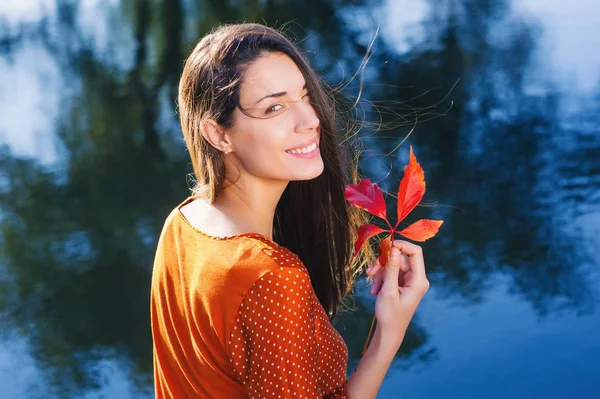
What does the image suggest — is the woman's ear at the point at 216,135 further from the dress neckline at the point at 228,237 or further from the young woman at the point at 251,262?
the dress neckline at the point at 228,237

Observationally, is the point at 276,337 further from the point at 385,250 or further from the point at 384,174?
the point at 384,174

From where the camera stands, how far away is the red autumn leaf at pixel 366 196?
5.21 ft

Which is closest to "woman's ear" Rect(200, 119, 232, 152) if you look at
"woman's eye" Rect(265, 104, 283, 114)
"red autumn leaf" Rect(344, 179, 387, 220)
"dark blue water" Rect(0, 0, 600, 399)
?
"woman's eye" Rect(265, 104, 283, 114)

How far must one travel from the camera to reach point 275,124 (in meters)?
1.62

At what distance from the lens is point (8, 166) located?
5418mm

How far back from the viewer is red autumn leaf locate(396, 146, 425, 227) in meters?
1.54

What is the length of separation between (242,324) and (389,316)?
27 cm

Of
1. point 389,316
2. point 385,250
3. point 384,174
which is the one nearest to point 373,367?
point 389,316

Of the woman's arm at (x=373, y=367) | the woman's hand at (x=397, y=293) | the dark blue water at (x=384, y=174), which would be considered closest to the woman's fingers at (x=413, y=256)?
the woman's hand at (x=397, y=293)

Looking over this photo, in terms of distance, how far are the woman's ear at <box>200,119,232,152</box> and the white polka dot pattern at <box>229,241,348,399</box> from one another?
314mm

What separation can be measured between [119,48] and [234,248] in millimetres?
5717

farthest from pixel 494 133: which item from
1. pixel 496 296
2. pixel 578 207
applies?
pixel 496 296

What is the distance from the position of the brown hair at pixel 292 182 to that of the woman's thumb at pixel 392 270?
1.08 feet

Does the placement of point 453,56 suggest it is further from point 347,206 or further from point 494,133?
point 347,206
